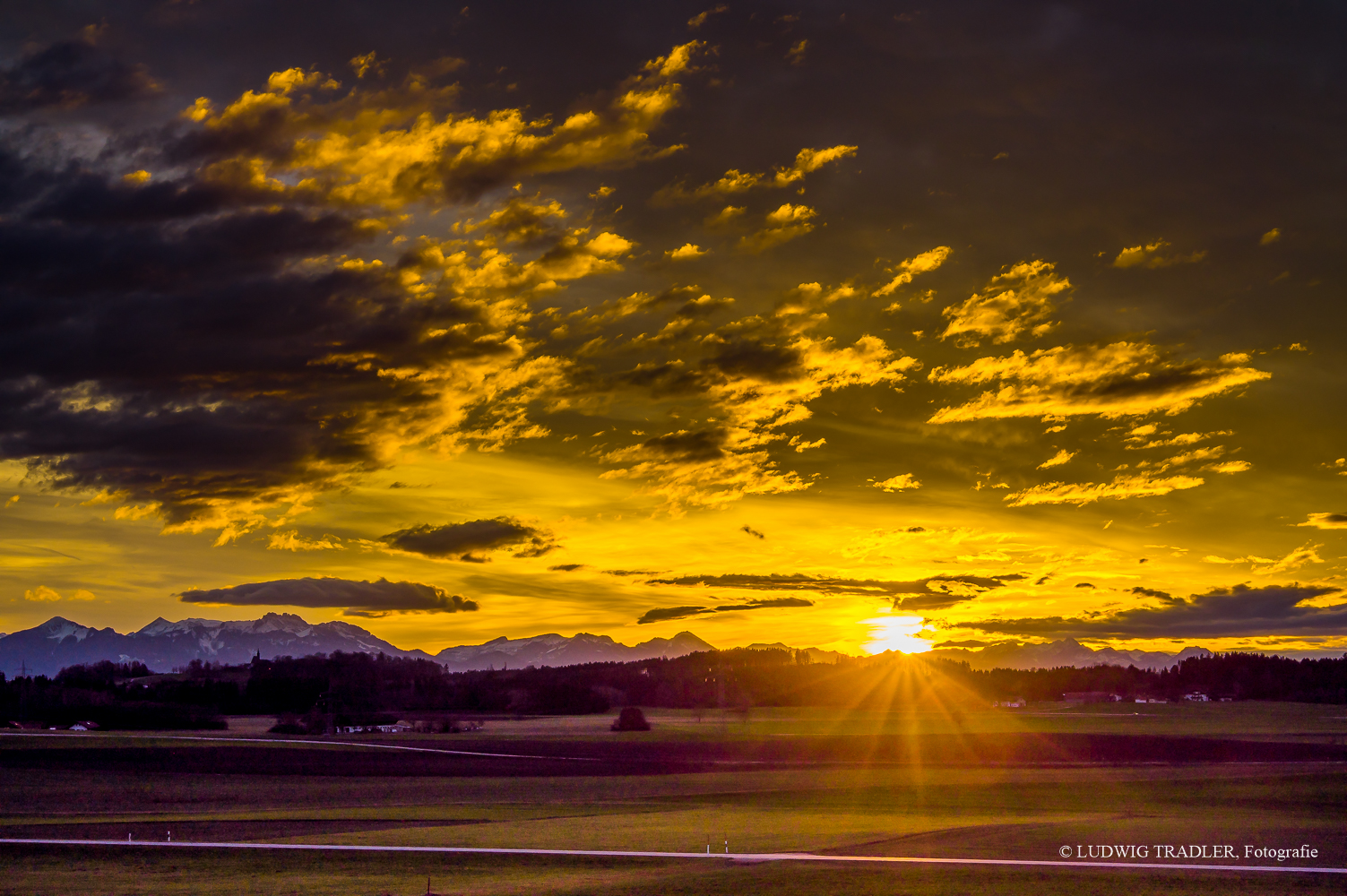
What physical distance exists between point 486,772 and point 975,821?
194 feet

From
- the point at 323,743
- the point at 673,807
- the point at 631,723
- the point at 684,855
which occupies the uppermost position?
the point at 684,855

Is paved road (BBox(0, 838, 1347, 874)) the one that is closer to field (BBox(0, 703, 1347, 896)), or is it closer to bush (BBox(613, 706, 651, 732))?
field (BBox(0, 703, 1347, 896))

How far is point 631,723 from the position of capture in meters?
170

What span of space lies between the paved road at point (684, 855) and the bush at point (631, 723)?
13183 centimetres

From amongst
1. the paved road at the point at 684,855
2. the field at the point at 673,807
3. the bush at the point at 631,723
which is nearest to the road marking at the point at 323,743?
the field at the point at 673,807

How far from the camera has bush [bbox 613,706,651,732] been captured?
168m

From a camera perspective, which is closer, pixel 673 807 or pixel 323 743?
pixel 673 807

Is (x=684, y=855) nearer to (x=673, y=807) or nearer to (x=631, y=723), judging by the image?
(x=673, y=807)

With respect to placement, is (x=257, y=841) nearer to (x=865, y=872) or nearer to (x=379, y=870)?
(x=379, y=870)

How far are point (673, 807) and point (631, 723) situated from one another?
388ft

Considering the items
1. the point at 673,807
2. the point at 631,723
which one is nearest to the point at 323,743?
the point at 631,723

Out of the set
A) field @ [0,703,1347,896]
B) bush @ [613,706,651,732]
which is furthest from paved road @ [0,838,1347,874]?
bush @ [613,706,651,732]

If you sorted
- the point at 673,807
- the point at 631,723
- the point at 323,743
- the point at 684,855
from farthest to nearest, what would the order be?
the point at 631,723 < the point at 323,743 < the point at 673,807 < the point at 684,855

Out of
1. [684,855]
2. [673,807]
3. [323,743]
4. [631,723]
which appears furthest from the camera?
[631,723]
